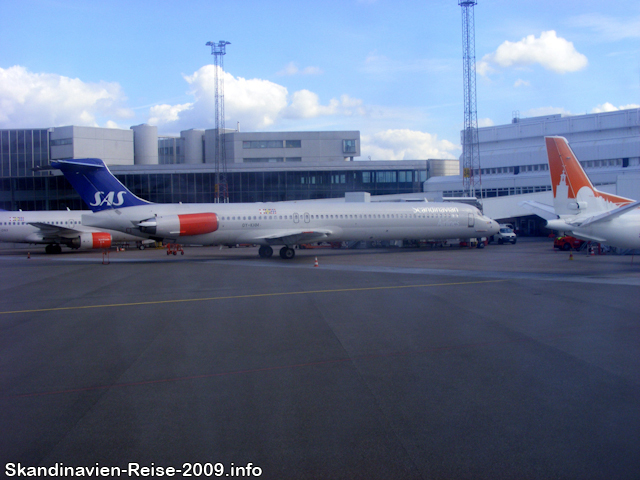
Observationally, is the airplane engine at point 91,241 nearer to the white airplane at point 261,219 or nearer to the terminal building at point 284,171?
the white airplane at point 261,219

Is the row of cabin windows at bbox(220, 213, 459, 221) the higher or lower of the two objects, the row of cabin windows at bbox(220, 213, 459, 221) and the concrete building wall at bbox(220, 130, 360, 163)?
the lower

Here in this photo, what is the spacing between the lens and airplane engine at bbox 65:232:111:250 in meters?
37.5

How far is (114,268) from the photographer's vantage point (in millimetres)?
26469

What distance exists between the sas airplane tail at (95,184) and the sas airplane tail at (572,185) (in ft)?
72.7

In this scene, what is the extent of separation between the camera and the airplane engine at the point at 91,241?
3753 cm

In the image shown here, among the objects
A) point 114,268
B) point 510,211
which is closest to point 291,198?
point 510,211

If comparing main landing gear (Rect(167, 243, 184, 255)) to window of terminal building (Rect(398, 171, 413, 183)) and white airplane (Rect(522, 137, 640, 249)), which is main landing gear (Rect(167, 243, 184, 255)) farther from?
window of terminal building (Rect(398, 171, 413, 183))

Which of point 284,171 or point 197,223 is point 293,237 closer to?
point 197,223

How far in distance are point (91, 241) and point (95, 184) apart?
10.3 metres

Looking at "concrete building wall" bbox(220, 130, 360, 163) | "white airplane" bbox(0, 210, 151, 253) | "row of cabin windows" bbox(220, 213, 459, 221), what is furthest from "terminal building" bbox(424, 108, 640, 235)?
"white airplane" bbox(0, 210, 151, 253)

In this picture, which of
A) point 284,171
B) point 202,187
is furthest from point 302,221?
point 202,187

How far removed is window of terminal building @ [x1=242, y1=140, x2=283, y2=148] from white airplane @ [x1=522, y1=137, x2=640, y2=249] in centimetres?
5777

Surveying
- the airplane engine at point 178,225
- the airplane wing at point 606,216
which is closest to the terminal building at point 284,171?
the airplane engine at point 178,225

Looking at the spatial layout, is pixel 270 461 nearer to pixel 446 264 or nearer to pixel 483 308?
pixel 483 308
